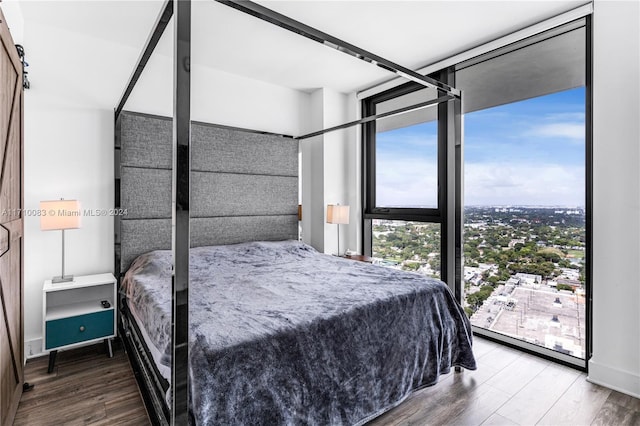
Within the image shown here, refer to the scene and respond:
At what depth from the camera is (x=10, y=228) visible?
1745 mm

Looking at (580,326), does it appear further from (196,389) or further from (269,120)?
(269,120)

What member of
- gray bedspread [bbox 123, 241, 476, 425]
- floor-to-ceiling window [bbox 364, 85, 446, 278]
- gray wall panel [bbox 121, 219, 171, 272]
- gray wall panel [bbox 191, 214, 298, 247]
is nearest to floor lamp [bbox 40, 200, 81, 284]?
gray wall panel [bbox 121, 219, 171, 272]

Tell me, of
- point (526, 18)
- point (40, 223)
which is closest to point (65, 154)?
point (40, 223)

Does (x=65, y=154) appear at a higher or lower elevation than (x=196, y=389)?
higher

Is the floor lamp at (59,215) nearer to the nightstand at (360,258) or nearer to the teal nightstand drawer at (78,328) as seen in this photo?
the teal nightstand drawer at (78,328)

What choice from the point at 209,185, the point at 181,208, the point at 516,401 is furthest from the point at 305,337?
the point at 209,185

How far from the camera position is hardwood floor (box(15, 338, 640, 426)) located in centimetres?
186

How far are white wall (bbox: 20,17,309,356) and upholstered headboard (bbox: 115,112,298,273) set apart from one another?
17 cm

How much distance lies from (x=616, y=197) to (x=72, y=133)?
13.0 ft

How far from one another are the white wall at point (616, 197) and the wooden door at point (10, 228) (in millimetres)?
3389

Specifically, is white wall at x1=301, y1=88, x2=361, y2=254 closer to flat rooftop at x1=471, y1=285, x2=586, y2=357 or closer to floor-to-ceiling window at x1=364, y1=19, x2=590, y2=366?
floor-to-ceiling window at x1=364, y1=19, x2=590, y2=366

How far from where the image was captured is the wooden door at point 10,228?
1.62 meters

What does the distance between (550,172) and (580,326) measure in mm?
1189

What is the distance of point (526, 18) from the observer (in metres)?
2.58
